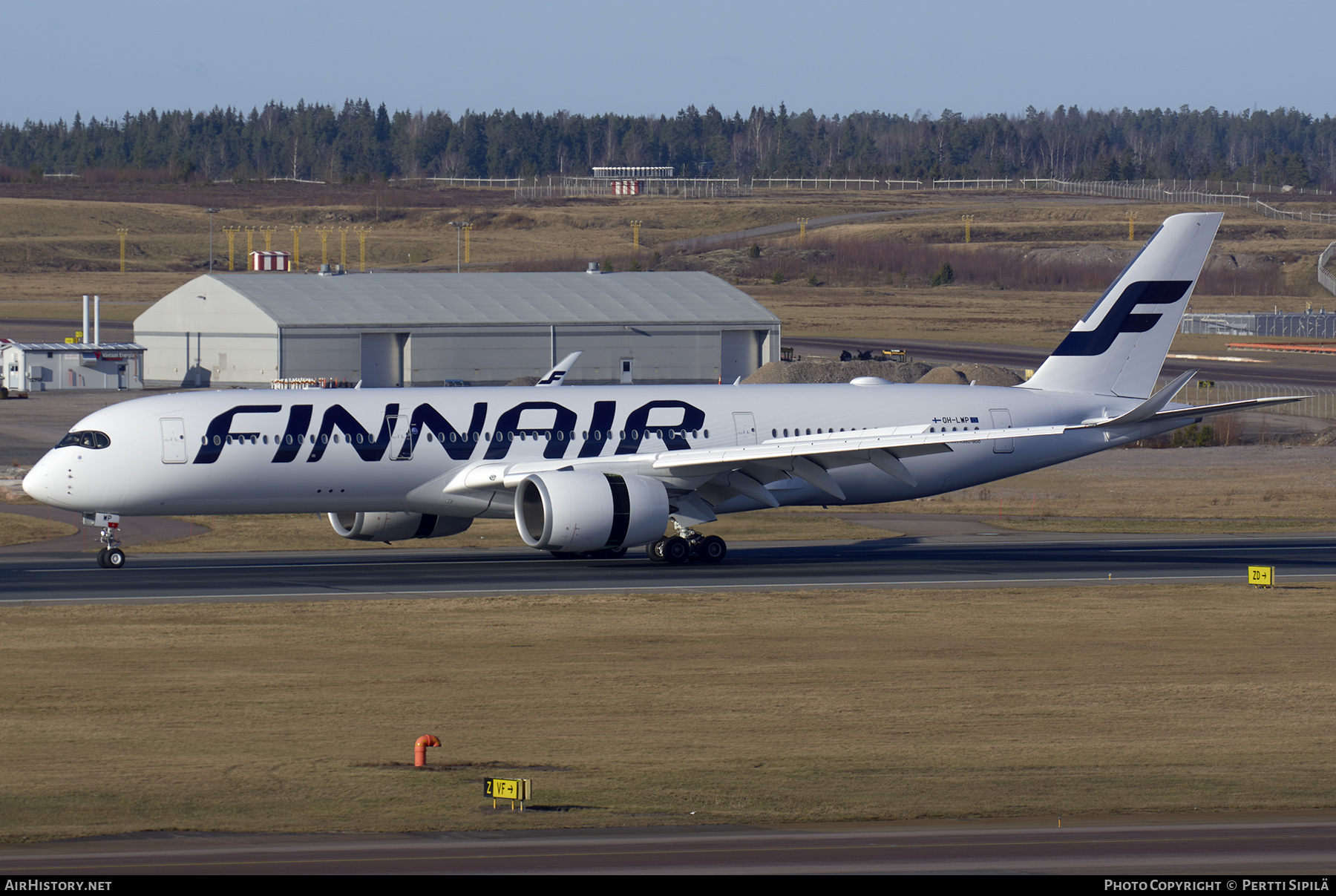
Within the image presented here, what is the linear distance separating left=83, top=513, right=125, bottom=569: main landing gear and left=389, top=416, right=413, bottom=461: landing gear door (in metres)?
7.17

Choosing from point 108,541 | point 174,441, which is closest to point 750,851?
point 174,441

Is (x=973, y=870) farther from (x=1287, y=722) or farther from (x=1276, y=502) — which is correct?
(x=1276, y=502)

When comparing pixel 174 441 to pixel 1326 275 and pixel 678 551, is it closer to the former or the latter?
pixel 678 551

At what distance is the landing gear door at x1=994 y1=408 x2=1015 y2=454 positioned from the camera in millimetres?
46469

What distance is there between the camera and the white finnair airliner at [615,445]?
40.6 meters

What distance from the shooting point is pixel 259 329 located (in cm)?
9731

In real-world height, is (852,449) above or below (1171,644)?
above

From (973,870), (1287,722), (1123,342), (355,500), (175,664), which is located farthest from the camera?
(1123,342)

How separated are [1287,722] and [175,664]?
18642mm

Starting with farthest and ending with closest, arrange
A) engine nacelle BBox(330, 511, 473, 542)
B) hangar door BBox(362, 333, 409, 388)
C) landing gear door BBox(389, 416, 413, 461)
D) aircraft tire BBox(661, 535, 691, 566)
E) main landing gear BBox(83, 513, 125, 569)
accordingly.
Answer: hangar door BBox(362, 333, 409, 388) < engine nacelle BBox(330, 511, 473, 542) < aircraft tire BBox(661, 535, 691, 566) < landing gear door BBox(389, 416, 413, 461) < main landing gear BBox(83, 513, 125, 569)

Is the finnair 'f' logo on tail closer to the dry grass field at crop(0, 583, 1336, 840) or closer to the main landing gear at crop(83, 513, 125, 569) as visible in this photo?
the dry grass field at crop(0, 583, 1336, 840)

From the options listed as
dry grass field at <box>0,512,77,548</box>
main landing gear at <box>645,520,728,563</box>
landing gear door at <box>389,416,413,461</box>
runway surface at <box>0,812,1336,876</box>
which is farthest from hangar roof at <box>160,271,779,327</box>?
runway surface at <box>0,812,1336,876</box>

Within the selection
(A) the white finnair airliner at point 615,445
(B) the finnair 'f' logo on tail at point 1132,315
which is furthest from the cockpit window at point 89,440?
(B) the finnair 'f' logo on tail at point 1132,315

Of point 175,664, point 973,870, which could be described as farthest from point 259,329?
point 973,870
